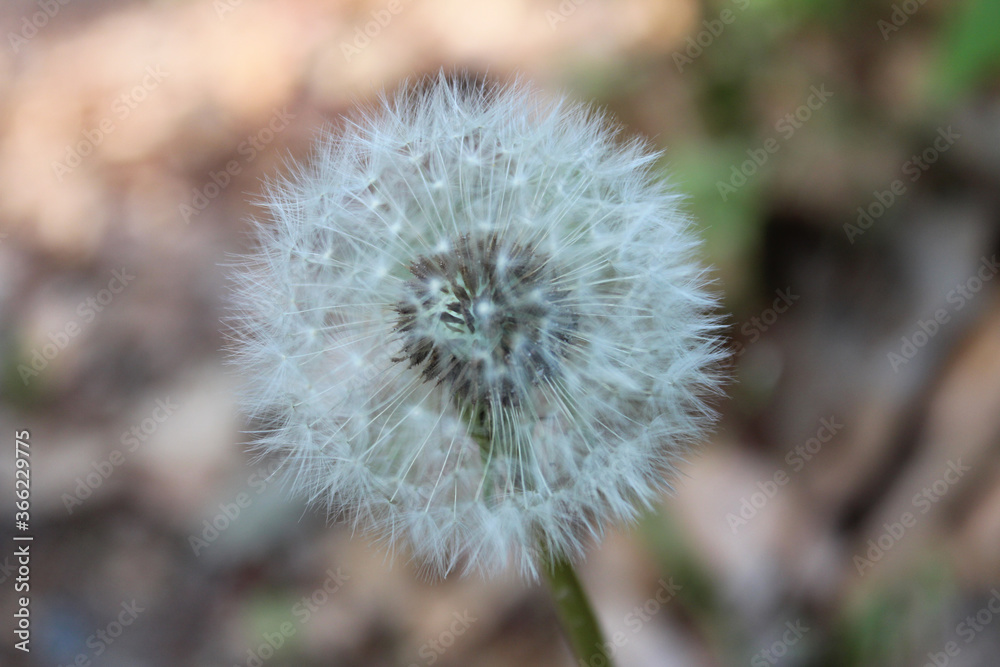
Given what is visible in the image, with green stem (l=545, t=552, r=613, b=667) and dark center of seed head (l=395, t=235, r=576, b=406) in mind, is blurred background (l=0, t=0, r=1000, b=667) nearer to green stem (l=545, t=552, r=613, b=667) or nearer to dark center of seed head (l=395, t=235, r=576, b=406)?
green stem (l=545, t=552, r=613, b=667)

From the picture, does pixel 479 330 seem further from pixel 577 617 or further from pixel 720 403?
pixel 720 403

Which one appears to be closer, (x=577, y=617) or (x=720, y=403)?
(x=577, y=617)

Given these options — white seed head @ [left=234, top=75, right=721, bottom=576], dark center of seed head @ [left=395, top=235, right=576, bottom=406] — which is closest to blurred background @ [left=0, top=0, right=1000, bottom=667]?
white seed head @ [left=234, top=75, right=721, bottom=576]

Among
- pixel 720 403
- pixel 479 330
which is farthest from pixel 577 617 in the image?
pixel 720 403

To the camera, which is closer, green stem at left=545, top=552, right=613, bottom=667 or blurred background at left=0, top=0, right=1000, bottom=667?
green stem at left=545, top=552, right=613, bottom=667

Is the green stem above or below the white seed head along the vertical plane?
below

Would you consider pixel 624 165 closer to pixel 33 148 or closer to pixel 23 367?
pixel 23 367

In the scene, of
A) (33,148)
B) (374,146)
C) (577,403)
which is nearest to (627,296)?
(577,403)
